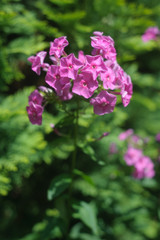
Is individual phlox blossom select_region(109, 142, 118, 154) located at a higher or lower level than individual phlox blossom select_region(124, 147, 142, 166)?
lower

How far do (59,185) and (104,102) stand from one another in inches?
23.0

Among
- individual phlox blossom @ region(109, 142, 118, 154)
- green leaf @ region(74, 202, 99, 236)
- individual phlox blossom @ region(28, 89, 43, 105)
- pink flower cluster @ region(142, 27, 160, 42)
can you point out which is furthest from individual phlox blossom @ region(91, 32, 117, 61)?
pink flower cluster @ region(142, 27, 160, 42)

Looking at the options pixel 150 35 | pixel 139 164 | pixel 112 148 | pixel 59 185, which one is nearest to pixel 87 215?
pixel 59 185

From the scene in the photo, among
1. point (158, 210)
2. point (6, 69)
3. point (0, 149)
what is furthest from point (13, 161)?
point (158, 210)

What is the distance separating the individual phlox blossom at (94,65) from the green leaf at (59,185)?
67cm

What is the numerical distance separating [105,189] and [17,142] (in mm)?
915

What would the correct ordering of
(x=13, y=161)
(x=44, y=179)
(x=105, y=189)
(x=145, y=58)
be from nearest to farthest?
1. (x=13, y=161)
2. (x=105, y=189)
3. (x=44, y=179)
4. (x=145, y=58)

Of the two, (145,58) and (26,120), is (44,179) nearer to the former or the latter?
(26,120)

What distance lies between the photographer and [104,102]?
118 cm

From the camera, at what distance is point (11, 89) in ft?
9.07

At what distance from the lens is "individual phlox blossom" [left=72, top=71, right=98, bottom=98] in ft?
3.74

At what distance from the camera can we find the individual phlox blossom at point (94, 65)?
1143mm

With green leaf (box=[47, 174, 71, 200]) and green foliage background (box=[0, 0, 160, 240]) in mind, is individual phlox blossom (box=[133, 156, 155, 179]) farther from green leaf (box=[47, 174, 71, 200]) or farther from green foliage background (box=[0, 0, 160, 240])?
green leaf (box=[47, 174, 71, 200])

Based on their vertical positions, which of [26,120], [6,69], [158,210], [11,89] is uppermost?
[6,69]
